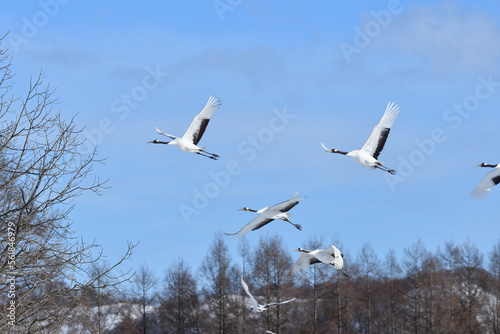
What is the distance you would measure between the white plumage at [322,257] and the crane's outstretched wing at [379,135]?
296 centimetres

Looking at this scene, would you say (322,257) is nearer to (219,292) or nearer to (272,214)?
(272,214)

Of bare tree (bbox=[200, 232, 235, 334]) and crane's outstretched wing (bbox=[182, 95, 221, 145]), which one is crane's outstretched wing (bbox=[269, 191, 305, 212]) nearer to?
crane's outstretched wing (bbox=[182, 95, 221, 145])

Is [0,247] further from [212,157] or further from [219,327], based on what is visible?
[219,327]

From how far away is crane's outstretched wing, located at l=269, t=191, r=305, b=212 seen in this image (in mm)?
17812

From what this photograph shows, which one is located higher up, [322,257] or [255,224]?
[255,224]

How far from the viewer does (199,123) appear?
685 inches

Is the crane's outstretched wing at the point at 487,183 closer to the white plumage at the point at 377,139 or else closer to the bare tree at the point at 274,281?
the white plumage at the point at 377,139

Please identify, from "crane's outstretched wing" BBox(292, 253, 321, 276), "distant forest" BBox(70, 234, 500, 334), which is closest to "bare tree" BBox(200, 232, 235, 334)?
"distant forest" BBox(70, 234, 500, 334)

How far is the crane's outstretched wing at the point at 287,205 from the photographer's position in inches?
701

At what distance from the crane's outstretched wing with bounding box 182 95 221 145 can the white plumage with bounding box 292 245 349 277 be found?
5.00 m

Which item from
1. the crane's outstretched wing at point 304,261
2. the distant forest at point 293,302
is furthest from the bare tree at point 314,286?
the crane's outstretched wing at point 304,261

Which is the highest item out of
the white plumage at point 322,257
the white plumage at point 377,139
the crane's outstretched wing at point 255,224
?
the white plumage at point 377,139

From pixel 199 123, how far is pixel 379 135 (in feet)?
17.3

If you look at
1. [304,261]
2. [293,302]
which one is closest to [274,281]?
[293,302]
